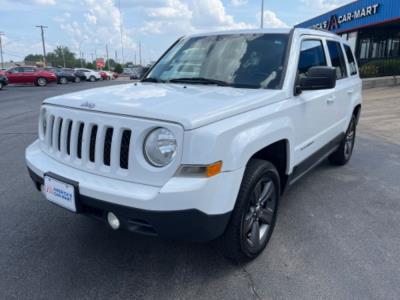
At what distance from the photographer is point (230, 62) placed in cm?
346

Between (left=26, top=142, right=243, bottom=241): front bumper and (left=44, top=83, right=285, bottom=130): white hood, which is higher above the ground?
(left=44, top=83, right=285, bottom=130): white hood

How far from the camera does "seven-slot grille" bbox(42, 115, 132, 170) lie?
234cm

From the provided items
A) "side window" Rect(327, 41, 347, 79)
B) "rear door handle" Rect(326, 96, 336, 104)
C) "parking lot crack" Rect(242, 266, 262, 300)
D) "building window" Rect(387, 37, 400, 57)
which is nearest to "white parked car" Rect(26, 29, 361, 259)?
"parking lot crack" Rect(242, 266, 262, 300)

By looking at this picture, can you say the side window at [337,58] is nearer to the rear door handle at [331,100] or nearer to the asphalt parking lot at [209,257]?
the rear door handle at [331,100]

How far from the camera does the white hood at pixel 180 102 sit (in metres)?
2.25

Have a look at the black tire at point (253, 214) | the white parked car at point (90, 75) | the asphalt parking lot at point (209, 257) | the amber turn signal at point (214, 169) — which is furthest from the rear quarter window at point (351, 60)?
the white parked car at point (90, 75)

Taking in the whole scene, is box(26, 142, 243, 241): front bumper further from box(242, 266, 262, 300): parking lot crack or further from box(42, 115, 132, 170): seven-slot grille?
box(242, 266, 262, 300): parking lot crack

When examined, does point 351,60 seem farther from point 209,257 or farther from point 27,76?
point 27,76

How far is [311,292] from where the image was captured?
8.25 ft

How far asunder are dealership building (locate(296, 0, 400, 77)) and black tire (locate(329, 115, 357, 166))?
680 inches

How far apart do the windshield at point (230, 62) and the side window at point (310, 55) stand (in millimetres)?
250

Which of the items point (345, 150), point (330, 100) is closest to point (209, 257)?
point (330, 100)

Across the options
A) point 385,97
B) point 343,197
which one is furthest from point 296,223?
point 385,97

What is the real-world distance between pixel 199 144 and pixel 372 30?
2804cm
